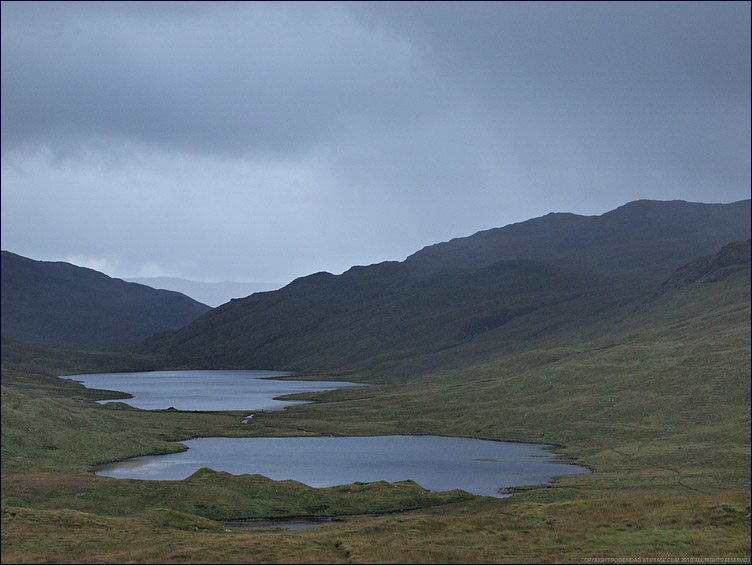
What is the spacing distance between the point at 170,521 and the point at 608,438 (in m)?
113

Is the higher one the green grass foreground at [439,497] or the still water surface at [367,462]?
the green grass foreground at [439,497]

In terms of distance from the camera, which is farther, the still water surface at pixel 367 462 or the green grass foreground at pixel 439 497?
the still water surface at pixel 367 462

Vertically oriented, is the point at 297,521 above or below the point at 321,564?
below

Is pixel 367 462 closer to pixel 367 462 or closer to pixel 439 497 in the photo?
pixel 367 462

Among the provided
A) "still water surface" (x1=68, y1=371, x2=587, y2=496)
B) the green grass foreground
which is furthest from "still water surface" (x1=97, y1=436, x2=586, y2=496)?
the green grass foreground

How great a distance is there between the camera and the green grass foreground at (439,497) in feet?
174

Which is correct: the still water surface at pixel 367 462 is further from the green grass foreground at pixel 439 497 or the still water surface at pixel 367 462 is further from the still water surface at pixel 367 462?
the green grass foreground at pixel 439 497

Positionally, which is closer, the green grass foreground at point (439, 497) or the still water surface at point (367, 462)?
the green grass foreground at point (439, 497)

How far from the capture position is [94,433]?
136m

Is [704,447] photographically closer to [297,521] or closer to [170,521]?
[297,521]

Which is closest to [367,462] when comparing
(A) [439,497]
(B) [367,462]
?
(B) [367,462]

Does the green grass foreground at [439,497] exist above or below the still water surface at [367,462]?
above

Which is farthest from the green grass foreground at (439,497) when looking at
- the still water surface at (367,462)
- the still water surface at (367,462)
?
the still water surface at (367,462)

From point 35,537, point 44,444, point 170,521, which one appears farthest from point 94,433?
point 35,537
